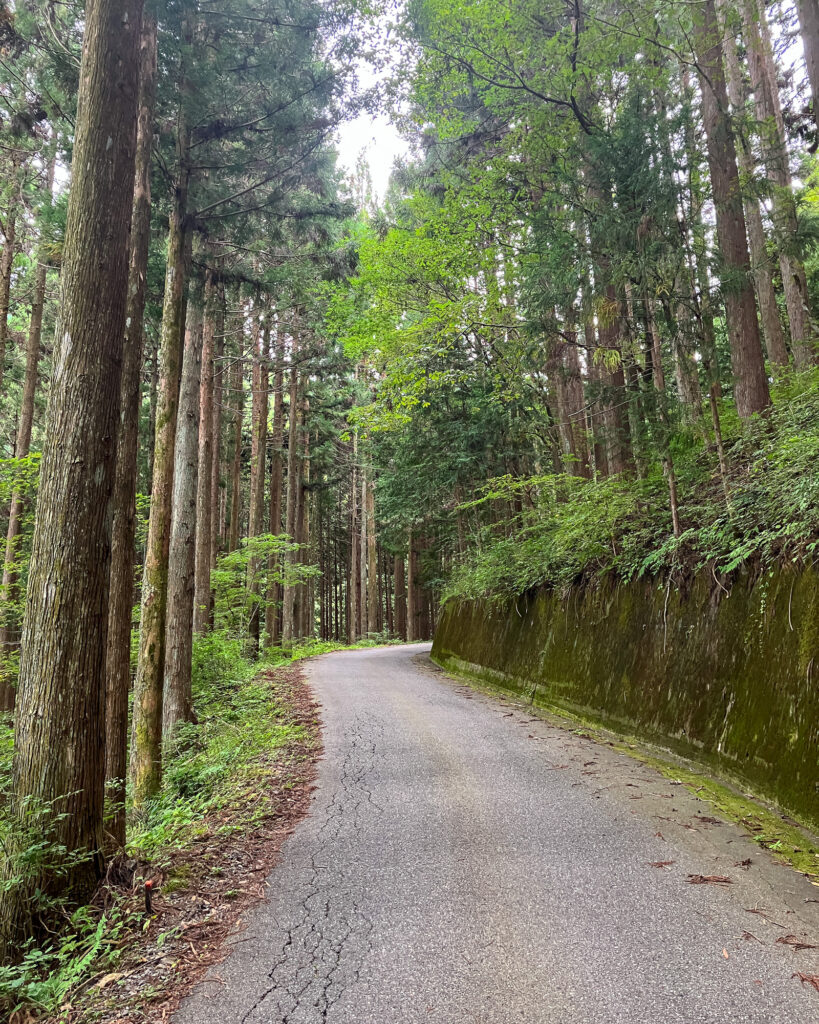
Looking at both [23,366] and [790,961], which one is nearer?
[790,961]

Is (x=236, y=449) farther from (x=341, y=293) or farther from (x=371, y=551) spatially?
(x=341, y=293)

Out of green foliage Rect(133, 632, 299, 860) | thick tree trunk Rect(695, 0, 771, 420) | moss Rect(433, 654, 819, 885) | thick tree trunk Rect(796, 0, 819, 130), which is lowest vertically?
green foliage Rect(133, 632, 299, 860)

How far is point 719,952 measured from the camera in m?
2.60

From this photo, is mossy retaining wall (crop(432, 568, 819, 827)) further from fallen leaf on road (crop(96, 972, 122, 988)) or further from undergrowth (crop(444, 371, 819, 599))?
fallen leaf on road (crop(96, 972, 122, 988))

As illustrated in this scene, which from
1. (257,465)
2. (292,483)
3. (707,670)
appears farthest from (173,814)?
(292,483)

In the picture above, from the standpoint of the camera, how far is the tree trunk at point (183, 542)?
8.62 metres

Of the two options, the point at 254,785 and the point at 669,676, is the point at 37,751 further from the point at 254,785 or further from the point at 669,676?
the point at 669,676

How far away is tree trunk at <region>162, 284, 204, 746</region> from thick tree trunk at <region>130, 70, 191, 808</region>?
1.29 meters

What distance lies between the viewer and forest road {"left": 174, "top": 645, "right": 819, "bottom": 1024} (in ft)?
7.68

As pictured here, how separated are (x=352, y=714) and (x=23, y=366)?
1644cm

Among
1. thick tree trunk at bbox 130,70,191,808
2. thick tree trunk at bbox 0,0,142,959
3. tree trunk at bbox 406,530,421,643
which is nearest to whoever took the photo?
thick tree trunk at bbox 0,0,142,959

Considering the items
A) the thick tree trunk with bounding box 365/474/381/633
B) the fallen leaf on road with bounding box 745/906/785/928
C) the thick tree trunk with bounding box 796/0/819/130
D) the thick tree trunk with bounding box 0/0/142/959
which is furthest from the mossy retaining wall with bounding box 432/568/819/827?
the thick tree trunk with bounding box 365/474/381/633

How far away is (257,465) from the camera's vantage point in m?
17.4

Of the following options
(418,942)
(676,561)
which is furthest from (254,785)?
(676,561)
